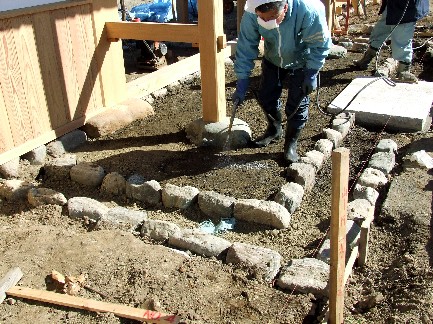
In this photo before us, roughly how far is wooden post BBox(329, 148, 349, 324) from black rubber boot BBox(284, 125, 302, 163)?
Result: 2.26 meters

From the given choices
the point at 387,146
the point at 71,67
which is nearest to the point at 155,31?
the point at 71,67

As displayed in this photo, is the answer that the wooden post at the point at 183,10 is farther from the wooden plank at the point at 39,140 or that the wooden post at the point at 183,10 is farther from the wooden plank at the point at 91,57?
the wooden plank at the point at 39,140

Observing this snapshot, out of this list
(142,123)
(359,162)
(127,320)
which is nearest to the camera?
(127,320)

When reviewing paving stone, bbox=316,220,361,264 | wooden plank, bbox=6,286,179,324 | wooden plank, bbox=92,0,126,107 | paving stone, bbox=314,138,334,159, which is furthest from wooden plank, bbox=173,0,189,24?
wooden plank, bbox=6,286,179,324

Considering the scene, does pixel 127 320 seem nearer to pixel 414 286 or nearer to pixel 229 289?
pixel 229 289

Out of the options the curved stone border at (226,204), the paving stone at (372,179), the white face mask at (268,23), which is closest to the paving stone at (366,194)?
the curved stone border at (226,204)

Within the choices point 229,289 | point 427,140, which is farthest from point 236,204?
point 427,140

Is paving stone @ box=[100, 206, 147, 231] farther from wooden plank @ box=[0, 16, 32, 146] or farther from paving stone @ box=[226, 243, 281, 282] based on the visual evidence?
Answer: wooden plank @ box=[0, 16, 32, 146]

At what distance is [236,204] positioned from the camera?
13.1ft

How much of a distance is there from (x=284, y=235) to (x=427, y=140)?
213 cm

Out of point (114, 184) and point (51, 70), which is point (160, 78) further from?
point (114, 184)

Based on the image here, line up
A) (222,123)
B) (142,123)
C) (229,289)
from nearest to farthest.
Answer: (229,289)
(222,123)
(142,123)

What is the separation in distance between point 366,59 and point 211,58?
3.43m

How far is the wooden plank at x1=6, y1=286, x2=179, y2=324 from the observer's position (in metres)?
2.85
